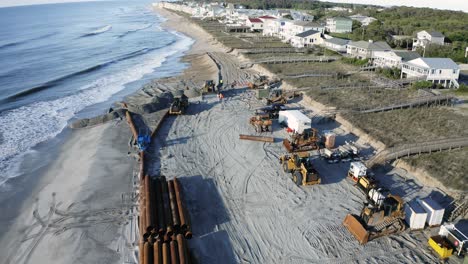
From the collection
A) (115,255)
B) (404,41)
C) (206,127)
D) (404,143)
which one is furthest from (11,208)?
(404,41)

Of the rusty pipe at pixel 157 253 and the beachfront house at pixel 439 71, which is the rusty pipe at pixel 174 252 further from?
the beachfront house at pixel 439 71

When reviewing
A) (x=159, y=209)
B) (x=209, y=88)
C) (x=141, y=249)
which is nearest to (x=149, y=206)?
(x=159, y=209)

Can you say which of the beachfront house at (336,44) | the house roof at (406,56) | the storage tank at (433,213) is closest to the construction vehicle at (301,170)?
the storage tank at (433,213)

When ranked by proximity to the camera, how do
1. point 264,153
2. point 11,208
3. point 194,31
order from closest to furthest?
point 11,208 → point 264,153 → point 194,31

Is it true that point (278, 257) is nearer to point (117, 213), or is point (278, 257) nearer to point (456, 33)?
point (117, 213)

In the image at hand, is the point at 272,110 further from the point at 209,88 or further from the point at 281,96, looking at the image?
the point at 209,88

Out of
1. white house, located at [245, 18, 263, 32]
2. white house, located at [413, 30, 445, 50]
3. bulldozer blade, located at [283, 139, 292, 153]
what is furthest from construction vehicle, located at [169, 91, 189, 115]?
white house, located at [245, 18, 263, 32]
